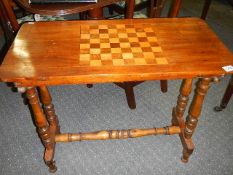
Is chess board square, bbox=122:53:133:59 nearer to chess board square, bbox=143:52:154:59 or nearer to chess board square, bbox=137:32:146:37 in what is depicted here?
chess board square, bbox=143:52:154:59

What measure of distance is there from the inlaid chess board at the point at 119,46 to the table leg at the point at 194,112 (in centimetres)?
23

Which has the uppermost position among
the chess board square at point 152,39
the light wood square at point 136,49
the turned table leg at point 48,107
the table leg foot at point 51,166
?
the light wood square at point 136,49

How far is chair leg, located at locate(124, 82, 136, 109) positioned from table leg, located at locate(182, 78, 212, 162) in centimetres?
48

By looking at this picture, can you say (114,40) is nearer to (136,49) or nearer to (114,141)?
(136,49)

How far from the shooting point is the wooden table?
0.99 m

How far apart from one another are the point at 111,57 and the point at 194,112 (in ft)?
1.83

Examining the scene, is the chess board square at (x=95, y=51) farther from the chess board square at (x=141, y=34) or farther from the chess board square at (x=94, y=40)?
the chess board square at (x=141, y=34)

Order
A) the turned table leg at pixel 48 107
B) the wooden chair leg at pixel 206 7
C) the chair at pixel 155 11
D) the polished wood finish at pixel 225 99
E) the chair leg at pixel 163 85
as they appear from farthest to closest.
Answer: the wooden chair leg at pixel 206 7, the chair leg at pixel 163 85, the polished wood finish at pixel 225 99, the chair at pixel 155 11, the turned table leg at pixel 48 107

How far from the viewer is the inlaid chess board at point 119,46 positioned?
1058 mm

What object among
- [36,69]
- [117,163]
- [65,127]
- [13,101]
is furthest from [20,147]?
[36,69]

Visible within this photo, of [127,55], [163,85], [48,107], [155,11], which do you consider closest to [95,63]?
[127,55]

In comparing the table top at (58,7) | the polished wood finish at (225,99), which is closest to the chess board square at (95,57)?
the table top at (58,7)

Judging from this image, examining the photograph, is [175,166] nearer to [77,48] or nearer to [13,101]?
[77,48]

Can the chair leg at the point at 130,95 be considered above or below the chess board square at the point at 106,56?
below
